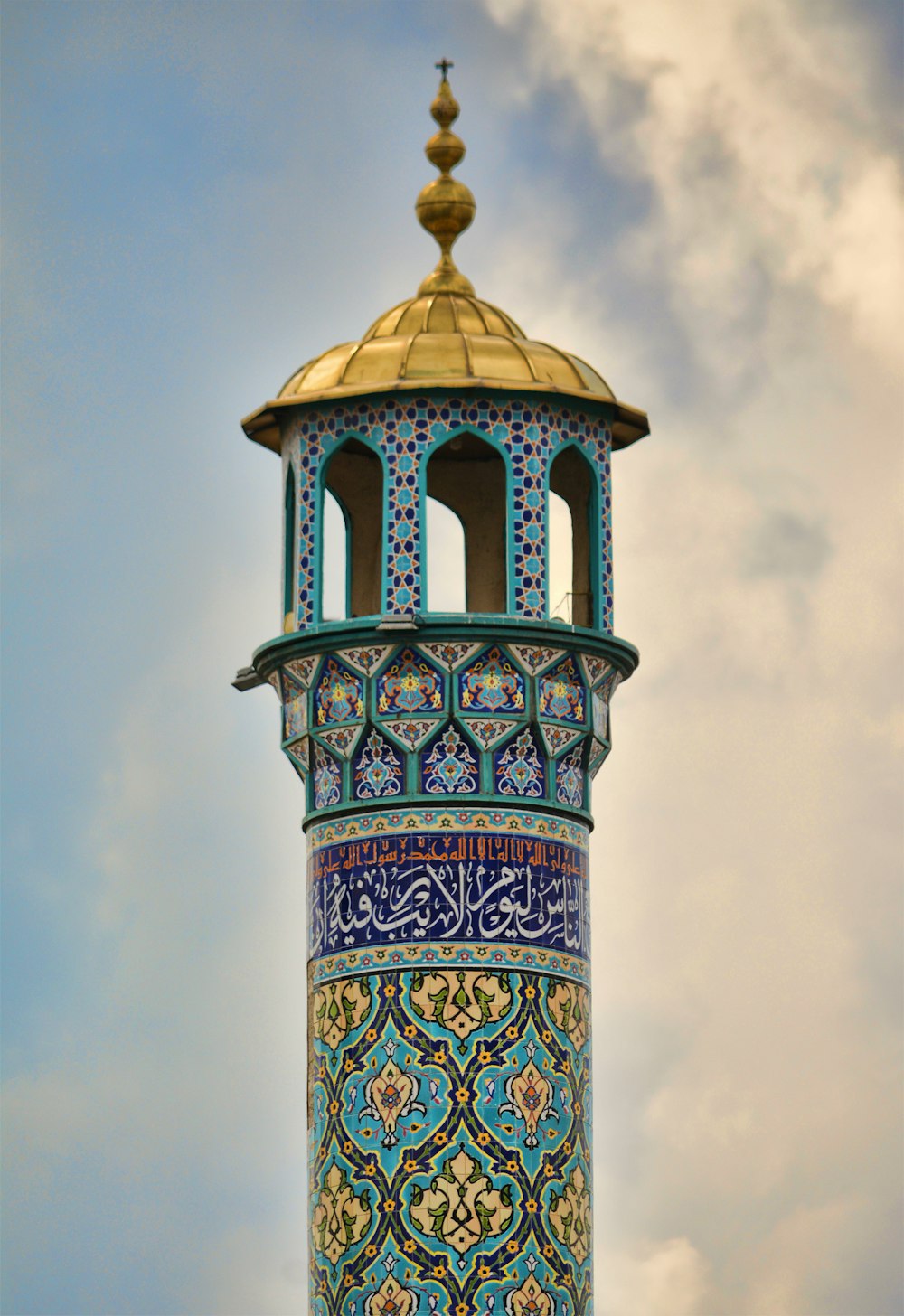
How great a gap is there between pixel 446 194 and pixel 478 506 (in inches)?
86.8

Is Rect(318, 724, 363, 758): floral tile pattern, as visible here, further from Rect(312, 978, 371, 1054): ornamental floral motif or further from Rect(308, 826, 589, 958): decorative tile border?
Rect(312, 978, 371, 1054): ornamental floral motif

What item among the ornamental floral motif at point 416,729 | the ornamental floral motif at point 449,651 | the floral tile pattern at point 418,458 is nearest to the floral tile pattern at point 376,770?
the ornamental floral motif at point 416,729

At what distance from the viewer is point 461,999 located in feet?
82.6

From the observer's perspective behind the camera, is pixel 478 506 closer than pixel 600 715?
No

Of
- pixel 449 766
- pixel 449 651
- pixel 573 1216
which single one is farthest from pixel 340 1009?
pixel 449 651

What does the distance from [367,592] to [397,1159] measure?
437cm

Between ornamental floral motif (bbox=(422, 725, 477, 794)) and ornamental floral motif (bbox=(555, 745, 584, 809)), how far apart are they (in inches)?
24.9

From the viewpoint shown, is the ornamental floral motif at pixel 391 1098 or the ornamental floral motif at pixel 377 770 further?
the ornamental floral motif at pixel 377 770

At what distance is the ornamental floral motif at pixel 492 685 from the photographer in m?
25.6

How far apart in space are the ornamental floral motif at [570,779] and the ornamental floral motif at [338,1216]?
9.20 ft

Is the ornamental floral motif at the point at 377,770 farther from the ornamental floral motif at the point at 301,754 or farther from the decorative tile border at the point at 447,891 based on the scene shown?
the ornamental floral motif at the point at 301,754

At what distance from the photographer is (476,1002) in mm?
25188

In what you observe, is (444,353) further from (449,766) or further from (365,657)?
(449,766)

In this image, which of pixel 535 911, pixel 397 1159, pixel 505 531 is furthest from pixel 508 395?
pixel 397 1159
